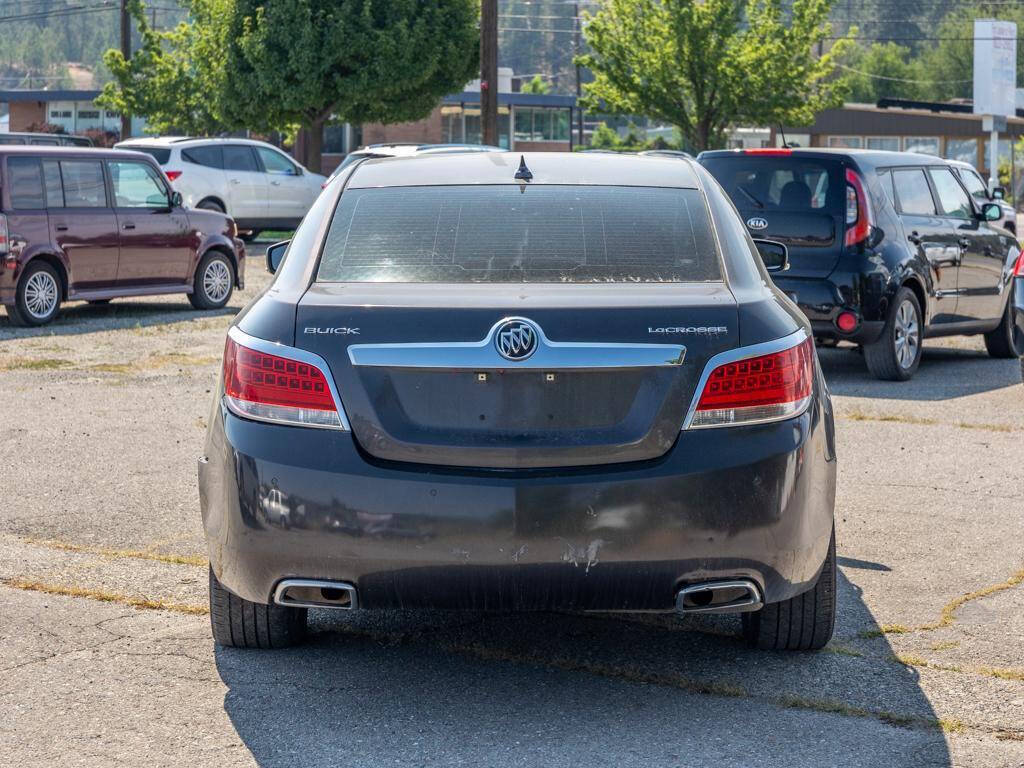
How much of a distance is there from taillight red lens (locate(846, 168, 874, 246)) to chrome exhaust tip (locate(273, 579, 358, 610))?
25.7 feet

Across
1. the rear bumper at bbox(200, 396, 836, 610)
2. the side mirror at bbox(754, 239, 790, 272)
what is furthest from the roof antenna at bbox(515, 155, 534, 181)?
the side mirror at bbox(754, 239, 790, 272)

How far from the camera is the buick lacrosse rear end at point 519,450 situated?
13.3 feet

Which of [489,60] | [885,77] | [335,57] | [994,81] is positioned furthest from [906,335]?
[885,77]

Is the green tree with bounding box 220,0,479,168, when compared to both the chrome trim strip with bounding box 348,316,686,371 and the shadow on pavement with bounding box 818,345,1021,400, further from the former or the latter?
the chrome trim strip with bounding box 348,316,686,371

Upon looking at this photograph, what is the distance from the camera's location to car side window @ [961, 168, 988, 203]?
1303 centimetres

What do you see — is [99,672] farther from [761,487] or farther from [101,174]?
[101,174]

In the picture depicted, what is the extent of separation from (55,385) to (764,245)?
638cm

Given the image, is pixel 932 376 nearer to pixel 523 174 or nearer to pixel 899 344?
pixel 899 344

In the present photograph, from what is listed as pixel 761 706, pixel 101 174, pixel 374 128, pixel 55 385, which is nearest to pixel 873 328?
pixel 55 385

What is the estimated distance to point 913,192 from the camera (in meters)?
12.0

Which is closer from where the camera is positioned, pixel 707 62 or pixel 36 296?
pixel 36 296

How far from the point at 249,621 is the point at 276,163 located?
921 inches

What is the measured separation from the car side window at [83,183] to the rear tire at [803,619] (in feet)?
39.6

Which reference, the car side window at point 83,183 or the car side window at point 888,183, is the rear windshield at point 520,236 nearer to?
the car side window at point 888,183
